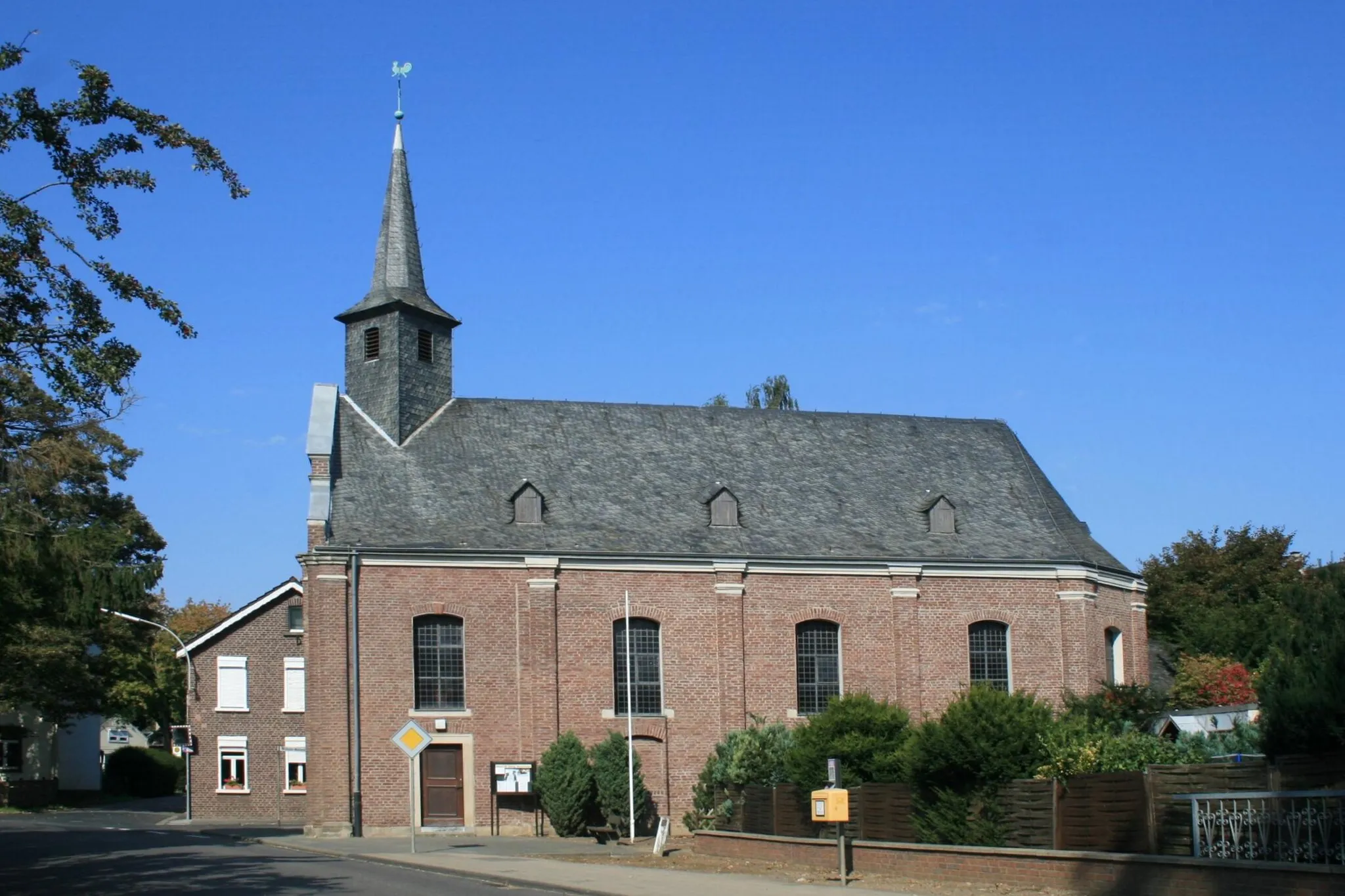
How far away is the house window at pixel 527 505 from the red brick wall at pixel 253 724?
1393 centimetres

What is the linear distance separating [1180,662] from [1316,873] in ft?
104

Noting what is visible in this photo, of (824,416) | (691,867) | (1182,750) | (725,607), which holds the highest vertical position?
(824,416)

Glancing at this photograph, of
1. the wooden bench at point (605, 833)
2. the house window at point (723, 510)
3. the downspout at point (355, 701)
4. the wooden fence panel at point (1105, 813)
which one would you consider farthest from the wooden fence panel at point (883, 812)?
the house window at point (723, 510)

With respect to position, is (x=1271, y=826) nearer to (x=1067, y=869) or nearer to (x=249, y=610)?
(x=1067, y=869)

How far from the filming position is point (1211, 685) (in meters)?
41.3

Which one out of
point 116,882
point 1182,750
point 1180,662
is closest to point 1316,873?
point 1182,750

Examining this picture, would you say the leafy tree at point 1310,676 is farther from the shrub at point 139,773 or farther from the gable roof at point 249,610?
the shrub at point 139,773

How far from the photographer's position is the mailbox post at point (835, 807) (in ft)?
75.6

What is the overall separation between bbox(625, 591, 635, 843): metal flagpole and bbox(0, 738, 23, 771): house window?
103 feet

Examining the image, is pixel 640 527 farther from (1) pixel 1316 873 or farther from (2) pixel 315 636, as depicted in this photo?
(1) pixel 1316 873

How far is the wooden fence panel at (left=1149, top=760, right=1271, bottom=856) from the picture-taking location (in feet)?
58.0

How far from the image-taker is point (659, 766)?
36.7 meters

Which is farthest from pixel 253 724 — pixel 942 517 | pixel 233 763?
pixel 942 517

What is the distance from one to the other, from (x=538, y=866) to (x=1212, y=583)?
35818 mm
